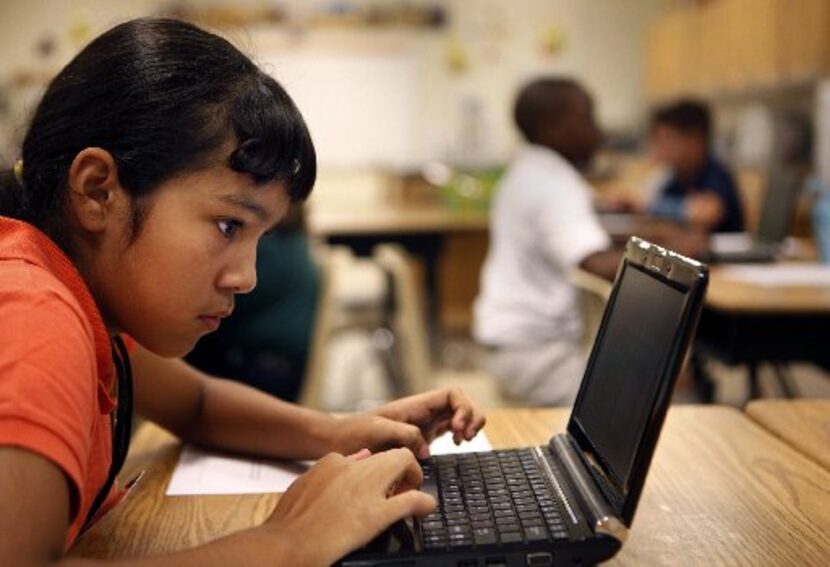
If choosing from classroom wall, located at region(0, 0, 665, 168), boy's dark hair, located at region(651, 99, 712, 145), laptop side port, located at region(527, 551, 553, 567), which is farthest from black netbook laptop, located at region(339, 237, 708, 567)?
classroom wall, located at region(0, 0, 665, 168)

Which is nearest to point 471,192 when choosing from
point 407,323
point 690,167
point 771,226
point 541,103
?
point 690,167

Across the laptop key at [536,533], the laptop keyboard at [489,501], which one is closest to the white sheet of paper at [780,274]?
the laptop keyboard at [489,501]

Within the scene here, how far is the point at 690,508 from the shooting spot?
97 cm

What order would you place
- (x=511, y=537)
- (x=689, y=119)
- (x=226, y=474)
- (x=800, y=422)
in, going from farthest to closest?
(x=689, y=119), (x=800, y=422), (x=226, y=474), (x=511, y=537)

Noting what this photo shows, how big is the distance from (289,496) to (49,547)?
0.72ft

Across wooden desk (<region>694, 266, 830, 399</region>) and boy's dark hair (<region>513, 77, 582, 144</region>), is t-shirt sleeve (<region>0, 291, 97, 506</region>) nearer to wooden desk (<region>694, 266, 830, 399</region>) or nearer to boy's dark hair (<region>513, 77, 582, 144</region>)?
wooden desk (<region>694, 266, 830, 399</region>)

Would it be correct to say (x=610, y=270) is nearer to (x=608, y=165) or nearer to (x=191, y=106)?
(x=191, y=106)

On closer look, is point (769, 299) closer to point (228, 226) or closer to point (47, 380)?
point (228, 226)

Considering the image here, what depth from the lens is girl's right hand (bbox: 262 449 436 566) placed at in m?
0.76

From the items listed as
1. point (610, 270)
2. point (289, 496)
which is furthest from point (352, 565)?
point (610, 270)

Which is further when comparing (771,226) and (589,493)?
(771,226)

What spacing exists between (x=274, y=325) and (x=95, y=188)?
1.99 meters

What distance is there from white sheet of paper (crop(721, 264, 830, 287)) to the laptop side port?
6.35ft

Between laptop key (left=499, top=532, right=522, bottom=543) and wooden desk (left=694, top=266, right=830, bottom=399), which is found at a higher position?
laptop key (left=499, top=532, right=522, bottom=543)
